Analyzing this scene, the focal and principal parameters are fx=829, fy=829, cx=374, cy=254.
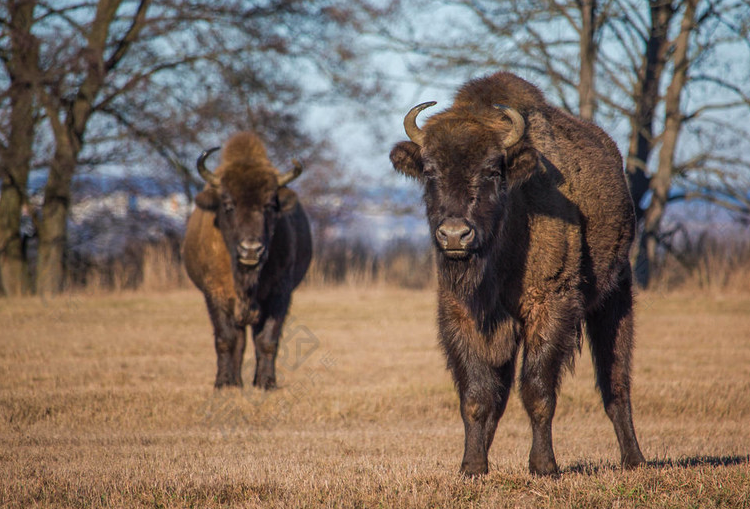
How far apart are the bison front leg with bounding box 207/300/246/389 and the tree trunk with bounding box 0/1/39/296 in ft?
41.1

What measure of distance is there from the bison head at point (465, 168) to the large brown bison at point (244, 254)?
4201mm

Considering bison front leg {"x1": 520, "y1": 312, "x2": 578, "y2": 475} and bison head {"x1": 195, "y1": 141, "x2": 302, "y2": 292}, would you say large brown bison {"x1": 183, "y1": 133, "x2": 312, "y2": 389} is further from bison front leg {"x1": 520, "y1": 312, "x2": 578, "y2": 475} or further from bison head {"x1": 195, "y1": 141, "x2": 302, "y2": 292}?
bison front leg {"x1": 520, "y1": 312, "x2": 578, "y2": 475}

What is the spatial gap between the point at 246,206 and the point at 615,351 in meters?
4.76

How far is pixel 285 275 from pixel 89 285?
42.7 feet

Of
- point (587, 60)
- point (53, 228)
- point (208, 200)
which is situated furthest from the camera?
point (53, 228)

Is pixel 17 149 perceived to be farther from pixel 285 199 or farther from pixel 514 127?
pixel 514 127

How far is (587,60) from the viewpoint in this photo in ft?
70.0

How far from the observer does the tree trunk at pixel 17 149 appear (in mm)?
20188

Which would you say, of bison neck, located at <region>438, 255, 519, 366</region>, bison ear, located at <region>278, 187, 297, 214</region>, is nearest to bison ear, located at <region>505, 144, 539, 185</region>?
bison neck, located at <region>438, 255, 519, 366</region>

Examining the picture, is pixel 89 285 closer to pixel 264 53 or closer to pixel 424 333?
pixel 264 53

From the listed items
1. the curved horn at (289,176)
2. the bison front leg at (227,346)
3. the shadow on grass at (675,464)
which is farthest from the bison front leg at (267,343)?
the shadow on grass at (675,464)

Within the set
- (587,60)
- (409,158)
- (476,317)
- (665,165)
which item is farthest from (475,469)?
(665,165)

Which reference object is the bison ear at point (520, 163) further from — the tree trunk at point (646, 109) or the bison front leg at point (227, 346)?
the tree trunk at point (646, 109)

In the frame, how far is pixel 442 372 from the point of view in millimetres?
11672
